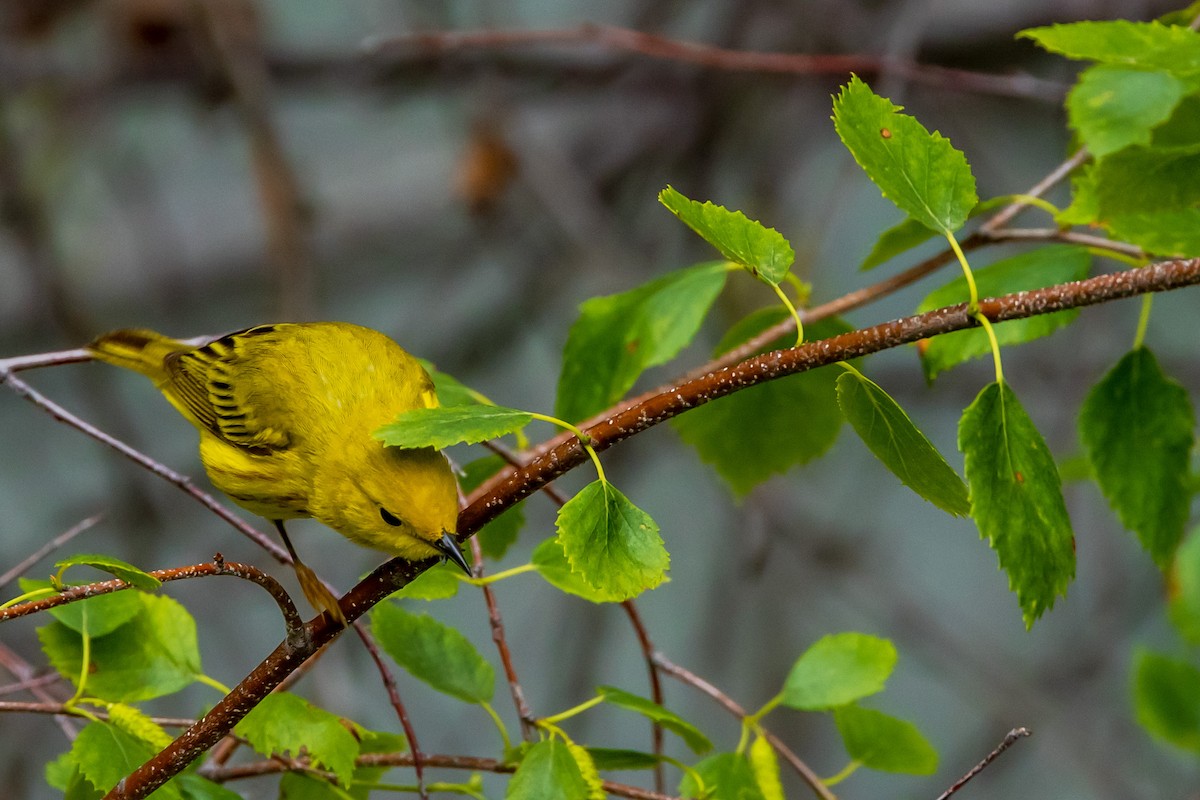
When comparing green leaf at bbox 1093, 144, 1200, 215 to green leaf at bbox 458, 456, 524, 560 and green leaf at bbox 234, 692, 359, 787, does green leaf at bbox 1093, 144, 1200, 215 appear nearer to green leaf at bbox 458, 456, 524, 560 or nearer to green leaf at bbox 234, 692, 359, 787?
green leaf at bbox 458, 456, 524, 560

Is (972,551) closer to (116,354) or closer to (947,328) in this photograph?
(116,354)

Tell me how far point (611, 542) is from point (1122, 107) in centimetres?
51

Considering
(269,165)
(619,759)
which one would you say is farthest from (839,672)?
(269,165)

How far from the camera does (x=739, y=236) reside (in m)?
0.71

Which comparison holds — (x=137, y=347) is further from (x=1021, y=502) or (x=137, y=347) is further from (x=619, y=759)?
(x=1021, y=502)

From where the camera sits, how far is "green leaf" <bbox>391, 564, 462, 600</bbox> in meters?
0.88

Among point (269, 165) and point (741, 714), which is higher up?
point (269, 165)

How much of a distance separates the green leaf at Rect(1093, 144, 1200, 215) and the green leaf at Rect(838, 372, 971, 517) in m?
0.35

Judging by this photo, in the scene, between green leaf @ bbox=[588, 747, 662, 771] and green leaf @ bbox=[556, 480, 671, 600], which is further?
green leaf @ bbox=[588, 747, 662, 771]

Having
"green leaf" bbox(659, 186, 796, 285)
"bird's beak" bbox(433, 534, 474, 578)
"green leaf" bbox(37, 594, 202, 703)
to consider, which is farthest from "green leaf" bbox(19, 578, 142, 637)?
"green leaf" bbox(659, 186, 796, 285)

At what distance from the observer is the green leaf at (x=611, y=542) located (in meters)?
0.69

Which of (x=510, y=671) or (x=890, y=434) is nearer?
(x=890, y=434)

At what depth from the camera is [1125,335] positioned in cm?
339

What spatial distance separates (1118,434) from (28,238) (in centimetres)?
292
